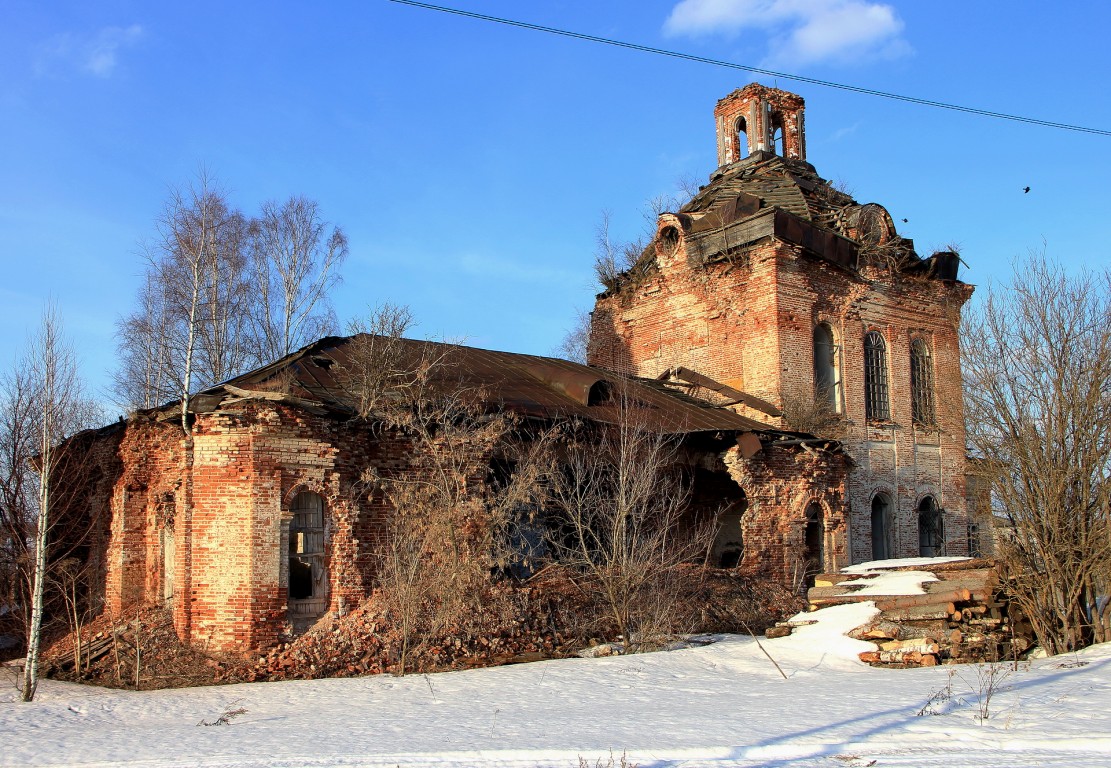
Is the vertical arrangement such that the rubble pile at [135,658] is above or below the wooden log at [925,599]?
below

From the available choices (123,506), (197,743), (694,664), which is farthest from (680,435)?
(197,743)

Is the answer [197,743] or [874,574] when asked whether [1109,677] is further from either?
[197,743]

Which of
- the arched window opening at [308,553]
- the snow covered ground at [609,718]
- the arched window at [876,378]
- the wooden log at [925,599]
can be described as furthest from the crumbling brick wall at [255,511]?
the arched window at [876,378]

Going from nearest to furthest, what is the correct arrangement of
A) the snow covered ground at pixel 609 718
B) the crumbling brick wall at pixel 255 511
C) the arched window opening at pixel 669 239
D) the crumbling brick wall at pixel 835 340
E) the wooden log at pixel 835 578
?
the snow covered ground at pixel 609 718, the crumbling brick wall at pixel 255 511, the wooden log at pixel 835 578, the crumbling brick wall at pixel 835 340, the arched window opening at pixel 669 239

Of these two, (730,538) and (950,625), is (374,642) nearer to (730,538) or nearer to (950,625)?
(950,625)

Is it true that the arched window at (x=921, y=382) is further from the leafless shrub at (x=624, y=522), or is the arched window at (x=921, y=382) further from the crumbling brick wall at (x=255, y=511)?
the crumbling brick wall at (x=255, y=511)

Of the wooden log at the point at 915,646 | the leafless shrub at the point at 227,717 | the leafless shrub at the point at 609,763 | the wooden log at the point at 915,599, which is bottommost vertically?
the wooden log at the point at 915,646

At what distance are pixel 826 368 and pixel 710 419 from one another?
181 inches

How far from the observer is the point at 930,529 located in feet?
70.5

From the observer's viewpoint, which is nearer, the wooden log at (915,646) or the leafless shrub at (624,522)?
the wooden log at (915,646)

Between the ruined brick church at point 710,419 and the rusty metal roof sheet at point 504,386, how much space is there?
0.19 ft

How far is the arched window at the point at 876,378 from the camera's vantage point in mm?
21109

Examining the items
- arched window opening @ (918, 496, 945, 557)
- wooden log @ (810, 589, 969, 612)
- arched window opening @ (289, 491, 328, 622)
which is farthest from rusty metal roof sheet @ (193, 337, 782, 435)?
arched window opening @ (918, 496, 945, 557)

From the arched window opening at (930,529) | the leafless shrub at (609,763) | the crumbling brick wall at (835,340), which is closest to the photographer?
the leafless shrub at (609,763)
